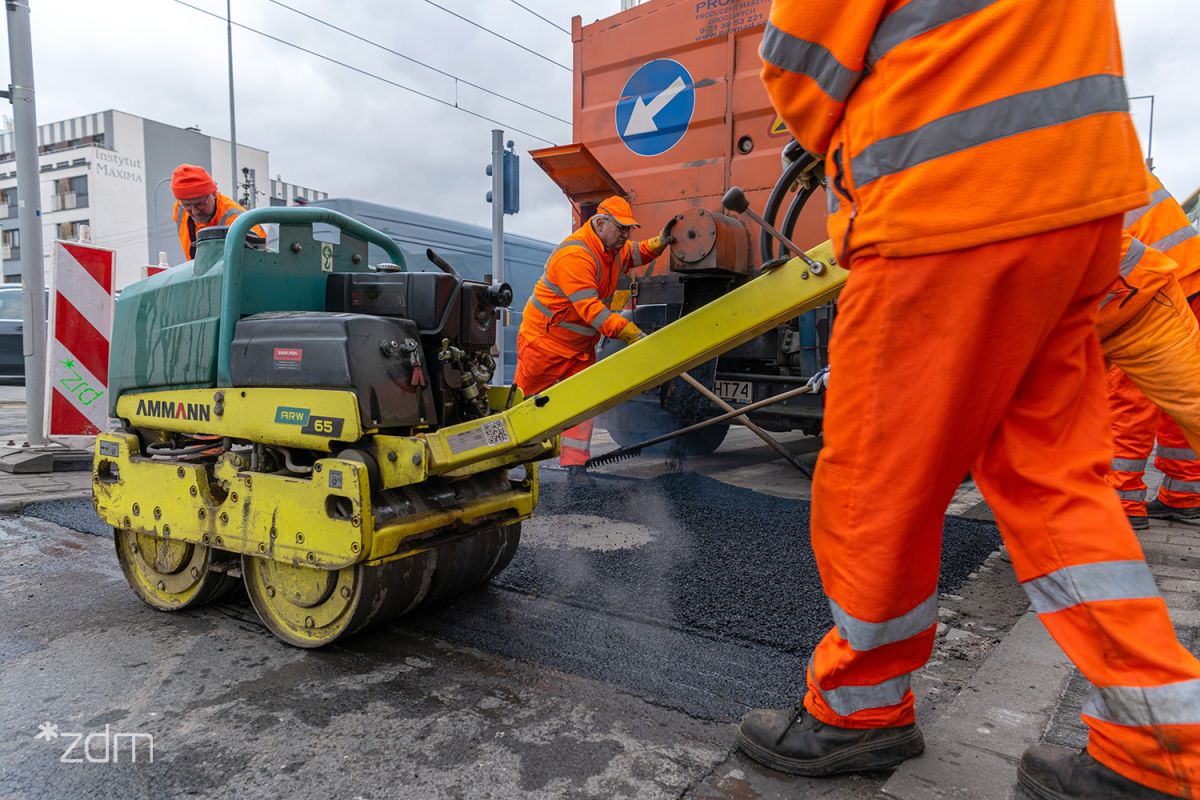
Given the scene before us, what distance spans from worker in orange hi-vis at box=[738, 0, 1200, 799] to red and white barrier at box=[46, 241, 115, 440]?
16.1 ft

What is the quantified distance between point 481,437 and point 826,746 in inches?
46.0

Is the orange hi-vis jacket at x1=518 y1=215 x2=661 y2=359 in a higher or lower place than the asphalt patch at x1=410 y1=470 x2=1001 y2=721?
higher

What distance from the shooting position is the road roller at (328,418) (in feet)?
6.91

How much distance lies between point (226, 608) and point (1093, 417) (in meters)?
2.58

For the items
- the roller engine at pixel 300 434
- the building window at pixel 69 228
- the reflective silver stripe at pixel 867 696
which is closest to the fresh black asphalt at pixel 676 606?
the roller engine at pixel 300 434

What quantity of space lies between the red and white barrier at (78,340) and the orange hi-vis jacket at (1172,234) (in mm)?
5570

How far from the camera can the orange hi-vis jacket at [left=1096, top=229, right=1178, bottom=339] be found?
2.75m

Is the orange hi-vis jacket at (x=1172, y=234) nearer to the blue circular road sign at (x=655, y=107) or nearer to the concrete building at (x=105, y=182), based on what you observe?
the blue circular road sign at (x=655, y=107)

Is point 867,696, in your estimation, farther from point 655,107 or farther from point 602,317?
point 655,107

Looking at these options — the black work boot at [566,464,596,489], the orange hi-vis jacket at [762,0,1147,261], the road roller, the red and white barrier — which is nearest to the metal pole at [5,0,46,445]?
the red and white barrier

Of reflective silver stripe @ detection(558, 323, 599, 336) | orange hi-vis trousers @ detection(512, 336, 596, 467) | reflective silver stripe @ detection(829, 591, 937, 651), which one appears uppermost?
reflective silver stripe @ detection(558, 323, 599, 336)

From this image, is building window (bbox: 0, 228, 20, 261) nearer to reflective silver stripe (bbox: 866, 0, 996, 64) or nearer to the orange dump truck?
the orange dump truck

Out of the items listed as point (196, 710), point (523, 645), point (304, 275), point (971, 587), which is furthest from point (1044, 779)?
point (304, 275)

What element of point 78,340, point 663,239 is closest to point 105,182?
point 78,340
